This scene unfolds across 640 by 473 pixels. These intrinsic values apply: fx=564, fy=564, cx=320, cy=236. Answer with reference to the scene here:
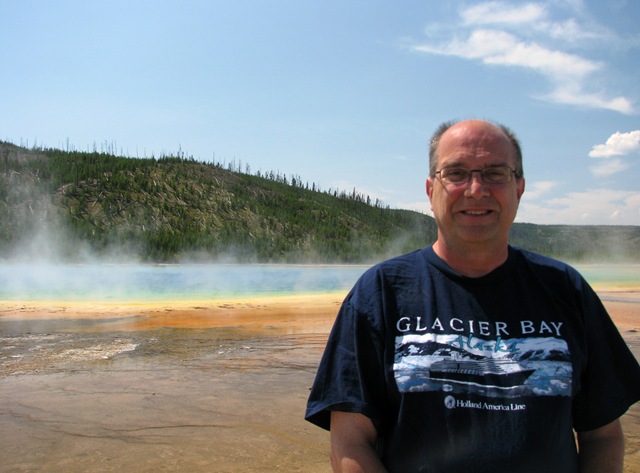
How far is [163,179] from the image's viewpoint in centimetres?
8219

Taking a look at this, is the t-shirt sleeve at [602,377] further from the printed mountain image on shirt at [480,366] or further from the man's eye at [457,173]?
the man's eye at [457,173]

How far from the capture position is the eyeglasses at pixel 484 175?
6.31 feet

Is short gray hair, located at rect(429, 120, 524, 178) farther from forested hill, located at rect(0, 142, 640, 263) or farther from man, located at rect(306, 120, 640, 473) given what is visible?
forested hill, located at rect(0, 142, 640, 263)

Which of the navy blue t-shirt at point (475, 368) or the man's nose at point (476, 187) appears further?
the man's nose at point (476, 187)

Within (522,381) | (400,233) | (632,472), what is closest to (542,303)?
(522,381)

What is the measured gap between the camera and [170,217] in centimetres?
7144

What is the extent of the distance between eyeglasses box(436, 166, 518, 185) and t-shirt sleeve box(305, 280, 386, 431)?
526 mm

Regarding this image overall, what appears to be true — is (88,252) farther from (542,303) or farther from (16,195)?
(542,303)

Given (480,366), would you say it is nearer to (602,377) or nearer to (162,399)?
(602,377)

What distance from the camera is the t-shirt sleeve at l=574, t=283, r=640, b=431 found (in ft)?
5.94

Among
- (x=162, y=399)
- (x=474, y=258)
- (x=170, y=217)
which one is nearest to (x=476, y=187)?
(x=474, y=258)

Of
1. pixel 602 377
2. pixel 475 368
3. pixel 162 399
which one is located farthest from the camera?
pixel 162 399

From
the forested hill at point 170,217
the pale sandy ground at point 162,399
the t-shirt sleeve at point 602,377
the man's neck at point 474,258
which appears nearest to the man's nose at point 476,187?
the man's neck at point 474,258

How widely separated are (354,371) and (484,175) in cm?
80
